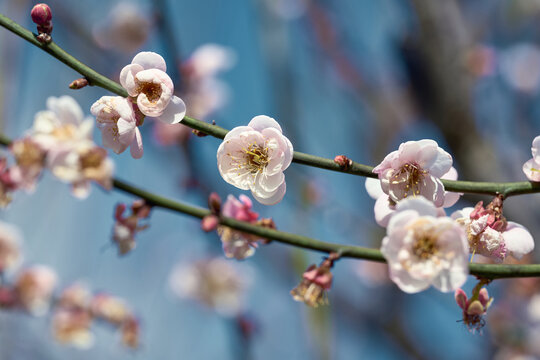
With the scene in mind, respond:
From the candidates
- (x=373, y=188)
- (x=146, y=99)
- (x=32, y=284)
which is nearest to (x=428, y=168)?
(x=373, y=188)

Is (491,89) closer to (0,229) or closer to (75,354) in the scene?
(0,229)

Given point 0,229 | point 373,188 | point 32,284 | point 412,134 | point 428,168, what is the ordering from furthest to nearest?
point 412,134
point 32,284
point 0,229
point 373,188
point 428,168

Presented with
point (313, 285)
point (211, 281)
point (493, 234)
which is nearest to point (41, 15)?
point (313, 285)

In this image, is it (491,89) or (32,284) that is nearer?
(32,284)

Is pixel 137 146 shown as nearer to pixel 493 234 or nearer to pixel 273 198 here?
pixel 273 198

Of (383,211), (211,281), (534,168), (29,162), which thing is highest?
(211,281)

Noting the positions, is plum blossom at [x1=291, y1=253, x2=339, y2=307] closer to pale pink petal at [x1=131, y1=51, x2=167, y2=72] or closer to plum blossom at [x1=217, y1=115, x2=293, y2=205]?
plum blossom at [x1=217, y1=115, x2=293, y2=205]

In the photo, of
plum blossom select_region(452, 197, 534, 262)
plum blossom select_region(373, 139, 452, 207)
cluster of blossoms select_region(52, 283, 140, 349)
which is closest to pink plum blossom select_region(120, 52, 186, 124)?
plum blossom select_region(373, 139, 452, 207)
